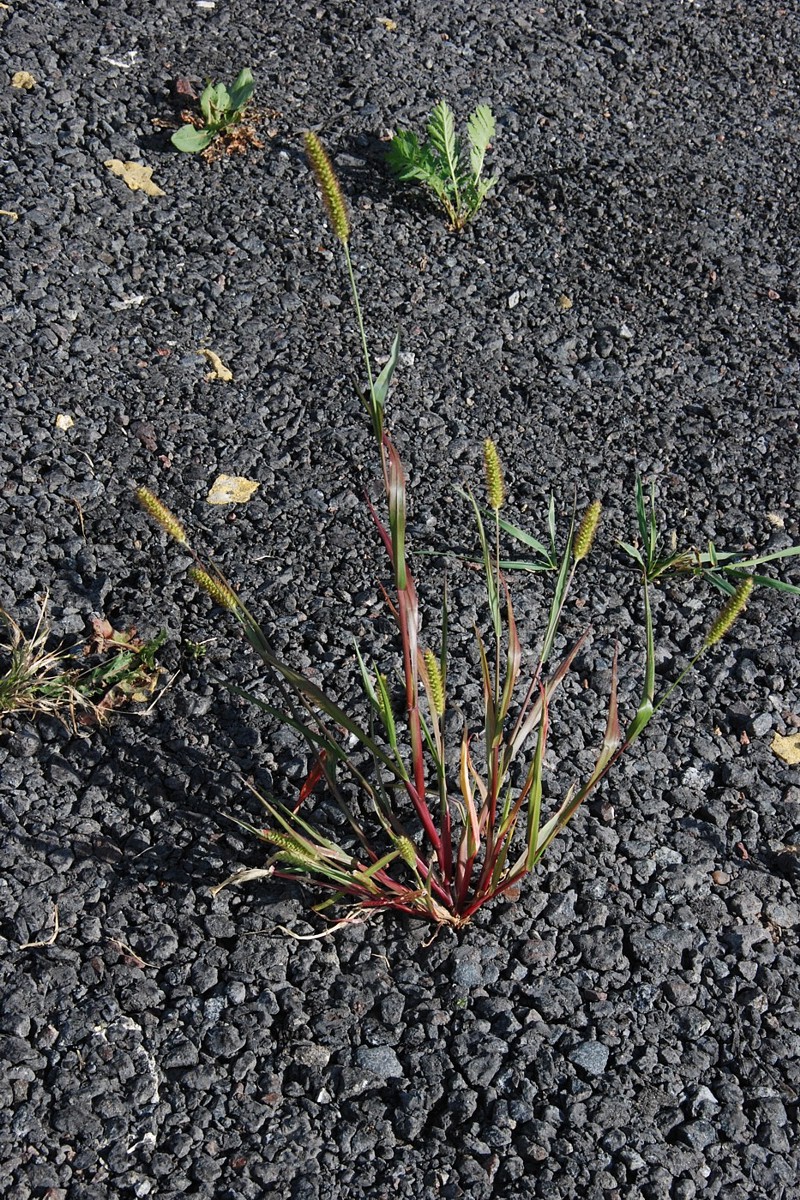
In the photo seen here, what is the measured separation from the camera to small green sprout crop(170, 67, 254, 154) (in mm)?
3619

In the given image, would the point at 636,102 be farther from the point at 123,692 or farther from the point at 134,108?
the point at 123,692

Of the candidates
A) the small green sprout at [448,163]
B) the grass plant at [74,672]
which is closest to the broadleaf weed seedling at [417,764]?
the grass plant at [74,672]

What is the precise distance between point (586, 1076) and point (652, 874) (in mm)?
417

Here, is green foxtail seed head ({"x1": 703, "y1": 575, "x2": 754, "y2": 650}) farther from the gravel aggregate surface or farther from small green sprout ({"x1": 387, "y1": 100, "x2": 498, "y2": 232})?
small green sprout ({"x1": 387, "y1": 100, "x2": 498, "y2": 232})

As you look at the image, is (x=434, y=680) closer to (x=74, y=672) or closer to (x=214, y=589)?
(x=214, y=589)

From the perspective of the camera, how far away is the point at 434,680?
1802mm

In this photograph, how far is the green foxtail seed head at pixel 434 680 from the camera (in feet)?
5.81

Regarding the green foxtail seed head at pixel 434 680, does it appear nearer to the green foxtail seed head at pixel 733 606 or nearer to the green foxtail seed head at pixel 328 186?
the green foxtail seed head at pixel 733 606

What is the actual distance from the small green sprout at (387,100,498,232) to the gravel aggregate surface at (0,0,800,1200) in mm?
86

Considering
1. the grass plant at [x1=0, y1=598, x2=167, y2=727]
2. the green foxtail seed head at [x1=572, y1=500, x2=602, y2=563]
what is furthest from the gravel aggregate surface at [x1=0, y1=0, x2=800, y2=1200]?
the green foxtail seed head at [x1=572, y1=500, x2=602, y2=563]

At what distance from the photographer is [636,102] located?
4.14m

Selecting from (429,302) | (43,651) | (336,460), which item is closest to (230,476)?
(336,460)

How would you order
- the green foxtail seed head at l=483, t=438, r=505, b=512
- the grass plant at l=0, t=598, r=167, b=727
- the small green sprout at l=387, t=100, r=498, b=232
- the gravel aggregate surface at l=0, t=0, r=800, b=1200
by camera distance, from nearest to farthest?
1. the green foxtail seed head at l=483, t=438, r=505, b=512
2. the gravel aggregate surface at l=0, t=0, r=800, b=1200
3. the grass plant at l=0, t=598, r=167, b=727
4. the small green sprout at l=387, t=100, r=498, b=232

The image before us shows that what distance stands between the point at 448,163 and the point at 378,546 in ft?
4.68
